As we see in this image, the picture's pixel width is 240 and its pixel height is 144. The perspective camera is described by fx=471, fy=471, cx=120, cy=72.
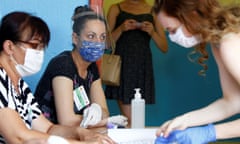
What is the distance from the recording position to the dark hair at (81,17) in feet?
5.46

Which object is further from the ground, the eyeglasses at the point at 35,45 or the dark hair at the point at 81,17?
the dark hair at the point at 81,17

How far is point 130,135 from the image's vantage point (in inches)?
54.4

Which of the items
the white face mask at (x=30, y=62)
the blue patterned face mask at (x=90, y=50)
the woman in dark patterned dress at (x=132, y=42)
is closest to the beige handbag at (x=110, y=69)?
the woman in dark patterned dress at (x=132, y=42)

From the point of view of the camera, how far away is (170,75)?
2.85 meters

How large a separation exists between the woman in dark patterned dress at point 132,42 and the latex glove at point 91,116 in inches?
19.1

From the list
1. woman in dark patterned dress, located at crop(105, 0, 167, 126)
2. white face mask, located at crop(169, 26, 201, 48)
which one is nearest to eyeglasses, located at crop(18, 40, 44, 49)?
white face mask, located at crop(169, 26, 201, 48)

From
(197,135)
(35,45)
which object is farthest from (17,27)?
(197,135)

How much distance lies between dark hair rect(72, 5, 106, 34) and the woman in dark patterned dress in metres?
0.46

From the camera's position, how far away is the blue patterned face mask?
1.64 metres

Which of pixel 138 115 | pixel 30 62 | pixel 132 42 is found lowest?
pixel 138 115

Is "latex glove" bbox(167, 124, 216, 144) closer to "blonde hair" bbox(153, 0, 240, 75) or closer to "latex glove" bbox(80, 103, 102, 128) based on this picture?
"blonde hair" bbox(153, 0, 240, 75)

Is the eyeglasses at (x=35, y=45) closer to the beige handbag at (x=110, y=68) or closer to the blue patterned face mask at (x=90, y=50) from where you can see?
the blue patterned face mask at (x=90, y=50)

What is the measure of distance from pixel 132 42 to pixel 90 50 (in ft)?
2.43

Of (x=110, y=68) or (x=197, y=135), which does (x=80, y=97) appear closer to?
(x=110, y=68)
